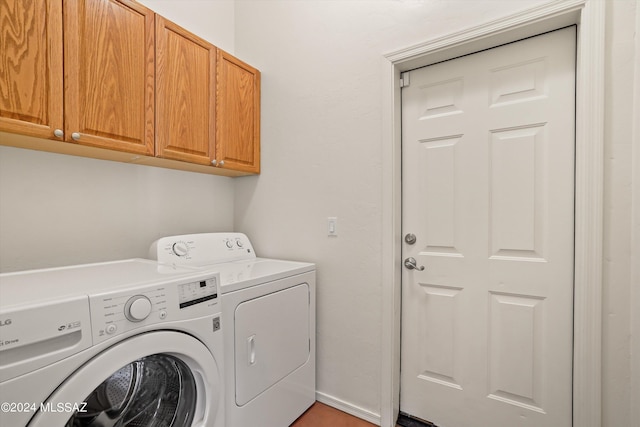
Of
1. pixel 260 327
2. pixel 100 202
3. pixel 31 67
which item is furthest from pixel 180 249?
pixel 31 67

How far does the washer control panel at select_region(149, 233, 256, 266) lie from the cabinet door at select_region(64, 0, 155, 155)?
1.68 ft

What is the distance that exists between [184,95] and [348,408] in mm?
1986

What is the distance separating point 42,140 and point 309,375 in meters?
1.72

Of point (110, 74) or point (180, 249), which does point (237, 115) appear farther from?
point (180, 249)

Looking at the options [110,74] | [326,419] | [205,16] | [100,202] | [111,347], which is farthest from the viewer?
[205,16]

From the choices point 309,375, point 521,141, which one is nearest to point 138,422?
point 309,375

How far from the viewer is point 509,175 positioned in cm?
138

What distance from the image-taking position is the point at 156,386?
3.49 ft

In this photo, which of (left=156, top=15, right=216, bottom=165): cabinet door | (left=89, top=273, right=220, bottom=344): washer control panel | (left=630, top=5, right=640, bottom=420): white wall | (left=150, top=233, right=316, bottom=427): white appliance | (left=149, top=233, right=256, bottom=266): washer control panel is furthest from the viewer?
(left=149, top=233, right=256, bottom=266): washer control panel

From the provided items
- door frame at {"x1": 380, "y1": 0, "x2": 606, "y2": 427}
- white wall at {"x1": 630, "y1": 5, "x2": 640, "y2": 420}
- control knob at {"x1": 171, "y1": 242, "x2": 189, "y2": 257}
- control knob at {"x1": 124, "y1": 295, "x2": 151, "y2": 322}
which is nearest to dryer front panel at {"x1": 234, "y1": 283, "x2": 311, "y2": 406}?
control knob at {"x1": 124, "y1": 295, "x2": 151, "y2": 322}

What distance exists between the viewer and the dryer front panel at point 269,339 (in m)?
1.29

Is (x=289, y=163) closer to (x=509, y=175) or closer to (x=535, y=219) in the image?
(x=509, y=175)

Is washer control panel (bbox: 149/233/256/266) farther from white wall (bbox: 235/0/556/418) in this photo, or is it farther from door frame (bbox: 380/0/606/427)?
door frame (bbox: 380/0/606/427)

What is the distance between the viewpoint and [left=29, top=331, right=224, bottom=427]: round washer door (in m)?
0.87
